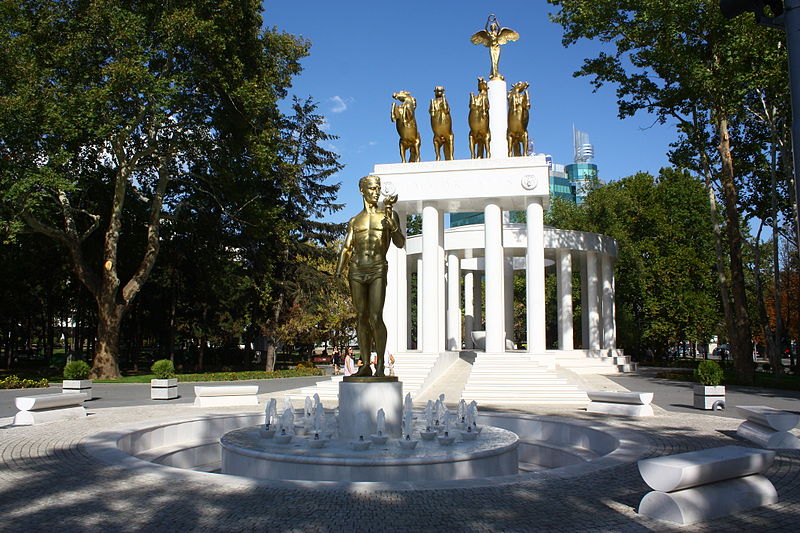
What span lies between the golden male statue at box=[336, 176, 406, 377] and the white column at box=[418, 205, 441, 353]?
14560 millimetres

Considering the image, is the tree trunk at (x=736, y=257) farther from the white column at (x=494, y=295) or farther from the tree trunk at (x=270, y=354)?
the tree trunk at (x=270, y=354)

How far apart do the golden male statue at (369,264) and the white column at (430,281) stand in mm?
14560

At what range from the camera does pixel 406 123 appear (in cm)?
2745

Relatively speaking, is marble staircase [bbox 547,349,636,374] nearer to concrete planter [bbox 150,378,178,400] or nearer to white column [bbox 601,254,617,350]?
white column [bbox 601,254,617,350]

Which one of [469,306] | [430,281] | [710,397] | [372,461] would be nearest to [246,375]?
[430,281]

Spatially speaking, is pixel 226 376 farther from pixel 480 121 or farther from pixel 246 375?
pixel 480 121

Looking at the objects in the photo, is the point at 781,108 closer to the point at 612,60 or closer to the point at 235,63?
the point at 612,60

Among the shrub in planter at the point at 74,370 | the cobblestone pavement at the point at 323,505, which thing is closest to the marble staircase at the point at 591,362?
the shrub in planter at the point at 74,370

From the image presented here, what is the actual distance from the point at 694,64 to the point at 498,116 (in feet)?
26.8

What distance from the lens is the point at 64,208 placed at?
90.5 feet

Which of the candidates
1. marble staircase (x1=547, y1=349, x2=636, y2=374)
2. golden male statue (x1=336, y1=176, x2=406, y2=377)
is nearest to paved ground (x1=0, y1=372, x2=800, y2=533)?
golden male statue (x1=336, y1=176, x2=406, y2=377)

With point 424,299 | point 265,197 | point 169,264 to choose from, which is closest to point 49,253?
point 169,264

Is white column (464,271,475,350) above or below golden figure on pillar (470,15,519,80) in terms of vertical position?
below

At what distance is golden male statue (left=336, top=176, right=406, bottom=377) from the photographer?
36.8 ft
